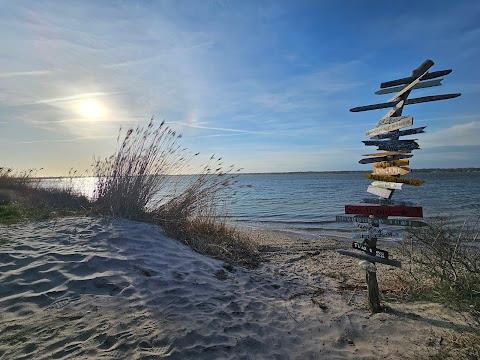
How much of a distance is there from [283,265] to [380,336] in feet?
11.1

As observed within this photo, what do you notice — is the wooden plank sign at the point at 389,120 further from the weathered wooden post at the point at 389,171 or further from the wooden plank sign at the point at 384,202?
the wooden plank sign at the point at 384,202

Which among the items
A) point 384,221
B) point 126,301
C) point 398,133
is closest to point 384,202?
point 384,221

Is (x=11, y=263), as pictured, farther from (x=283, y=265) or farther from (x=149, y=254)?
(x=283, y=265)

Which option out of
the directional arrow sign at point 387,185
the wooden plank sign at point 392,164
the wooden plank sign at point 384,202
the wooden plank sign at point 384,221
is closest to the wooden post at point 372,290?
the wooden plank sign at point 384,221

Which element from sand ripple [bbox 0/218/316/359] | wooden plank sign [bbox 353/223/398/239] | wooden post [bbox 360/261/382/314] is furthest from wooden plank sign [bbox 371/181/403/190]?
sand ripple [bbox 0/218/316/359]

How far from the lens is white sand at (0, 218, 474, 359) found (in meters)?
3.31

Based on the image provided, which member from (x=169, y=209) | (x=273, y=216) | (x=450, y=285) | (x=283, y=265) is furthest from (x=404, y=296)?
(x=273, y=216)

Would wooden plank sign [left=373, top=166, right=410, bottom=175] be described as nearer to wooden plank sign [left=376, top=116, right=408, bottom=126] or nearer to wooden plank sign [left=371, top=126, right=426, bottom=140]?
wooden plank sign [left=371, top=126, right=426, bottom=140]

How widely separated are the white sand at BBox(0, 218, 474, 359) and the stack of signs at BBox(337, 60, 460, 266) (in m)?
0.90

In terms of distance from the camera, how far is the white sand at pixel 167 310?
3309 mm

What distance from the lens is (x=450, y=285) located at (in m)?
4.56

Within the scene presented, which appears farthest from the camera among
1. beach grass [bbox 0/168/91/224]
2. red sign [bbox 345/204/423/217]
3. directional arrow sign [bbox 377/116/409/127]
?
beach grass [bbox 0/168/91/224]

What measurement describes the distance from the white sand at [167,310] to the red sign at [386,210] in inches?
46.3

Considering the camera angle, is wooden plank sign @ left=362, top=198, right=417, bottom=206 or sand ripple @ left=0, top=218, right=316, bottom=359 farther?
wooden plank sign @ left=362, top=198, right=417, bottom=206
